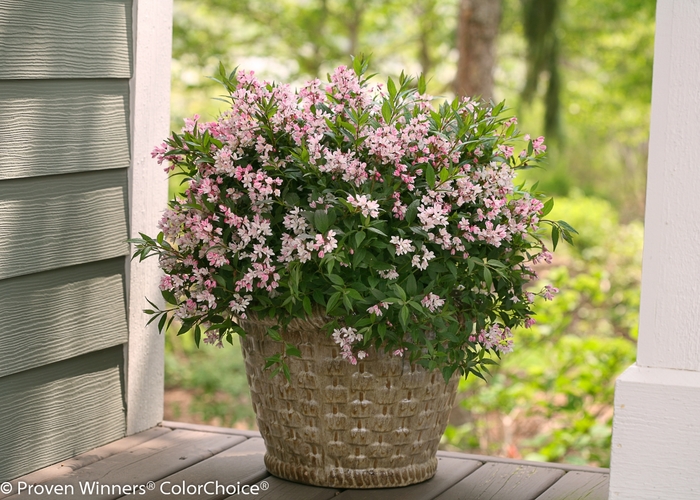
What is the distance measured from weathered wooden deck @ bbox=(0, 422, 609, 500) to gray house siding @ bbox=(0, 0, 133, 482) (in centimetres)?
7

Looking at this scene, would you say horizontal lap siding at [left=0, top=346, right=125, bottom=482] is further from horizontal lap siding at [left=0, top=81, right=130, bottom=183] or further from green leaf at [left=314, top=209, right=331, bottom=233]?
green leaf at [left=314, top=209, right=331, bottom=233]

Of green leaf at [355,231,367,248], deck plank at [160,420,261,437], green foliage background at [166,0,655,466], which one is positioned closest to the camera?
green leaf at [355,231,367,248]

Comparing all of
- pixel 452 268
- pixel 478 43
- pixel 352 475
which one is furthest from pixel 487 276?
pixel 478 43

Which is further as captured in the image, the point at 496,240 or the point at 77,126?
the point at 77,126

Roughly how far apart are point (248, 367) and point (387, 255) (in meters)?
0.41

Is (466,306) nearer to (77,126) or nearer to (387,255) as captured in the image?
(387,255)

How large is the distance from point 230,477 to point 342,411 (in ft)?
1.09

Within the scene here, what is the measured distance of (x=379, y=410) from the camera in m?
1.50

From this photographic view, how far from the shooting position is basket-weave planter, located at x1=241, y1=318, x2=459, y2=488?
58.6 inches

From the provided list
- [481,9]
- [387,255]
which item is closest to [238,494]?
[387,255]

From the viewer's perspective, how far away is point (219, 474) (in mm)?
1662

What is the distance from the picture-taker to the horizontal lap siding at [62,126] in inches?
60.0

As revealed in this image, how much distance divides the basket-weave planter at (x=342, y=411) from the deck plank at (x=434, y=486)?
16 millimetres

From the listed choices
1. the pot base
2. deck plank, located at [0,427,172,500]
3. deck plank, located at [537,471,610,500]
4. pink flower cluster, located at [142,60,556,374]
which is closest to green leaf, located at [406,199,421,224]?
pink flower cluster, located at [142,60,556,374]
